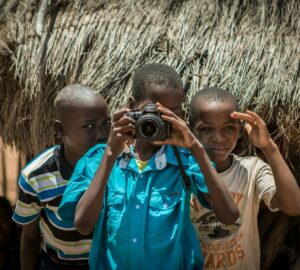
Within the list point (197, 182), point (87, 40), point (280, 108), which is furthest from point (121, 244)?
point (87, 40)

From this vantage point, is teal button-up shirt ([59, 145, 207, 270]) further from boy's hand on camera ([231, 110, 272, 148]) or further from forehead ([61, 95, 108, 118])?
forehead ([61, 95, 108, 118])

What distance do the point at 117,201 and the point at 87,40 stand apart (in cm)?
173

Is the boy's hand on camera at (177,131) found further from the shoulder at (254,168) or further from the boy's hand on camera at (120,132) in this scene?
the shoulder at (254,168)

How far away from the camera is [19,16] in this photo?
152 inches

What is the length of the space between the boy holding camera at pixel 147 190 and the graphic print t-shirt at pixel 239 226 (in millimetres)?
363

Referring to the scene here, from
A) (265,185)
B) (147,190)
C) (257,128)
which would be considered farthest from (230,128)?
(147,190)

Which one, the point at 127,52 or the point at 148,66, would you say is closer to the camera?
the point at 148,66

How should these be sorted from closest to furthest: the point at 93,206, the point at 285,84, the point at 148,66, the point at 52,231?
the point at 93,206 < the point at 148,66 < the point at 52,231 < the point at 285,84

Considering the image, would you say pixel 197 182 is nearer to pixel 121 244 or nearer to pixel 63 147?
pixel 121 244

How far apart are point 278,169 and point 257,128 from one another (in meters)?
0.19

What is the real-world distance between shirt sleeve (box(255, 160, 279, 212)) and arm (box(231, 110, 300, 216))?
7 cm

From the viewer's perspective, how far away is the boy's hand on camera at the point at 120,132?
2.01 meters

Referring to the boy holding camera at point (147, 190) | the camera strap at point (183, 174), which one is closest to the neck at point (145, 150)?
the boy holding camera at point (147, 190)

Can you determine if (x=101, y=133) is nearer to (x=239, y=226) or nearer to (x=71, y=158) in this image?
(x=71, y=158)
